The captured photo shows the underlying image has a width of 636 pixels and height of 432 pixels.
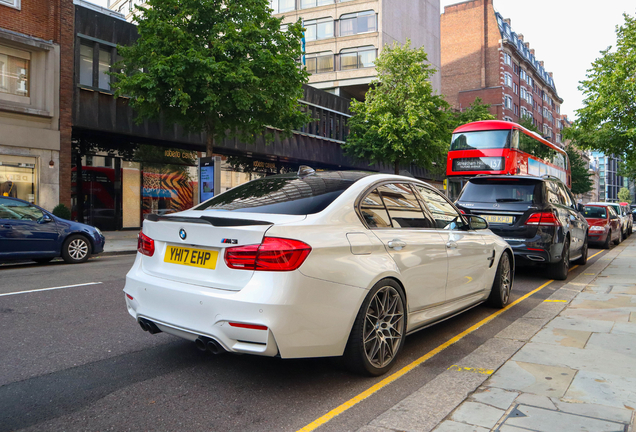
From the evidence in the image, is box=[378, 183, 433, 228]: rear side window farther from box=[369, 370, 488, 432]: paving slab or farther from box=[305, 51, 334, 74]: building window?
box=[305, 51, 334, 74]: building window

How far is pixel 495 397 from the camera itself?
312 centimetres

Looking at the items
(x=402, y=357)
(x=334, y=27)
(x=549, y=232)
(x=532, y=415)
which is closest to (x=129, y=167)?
(x=549, y=232)

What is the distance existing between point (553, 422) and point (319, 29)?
39.2 m

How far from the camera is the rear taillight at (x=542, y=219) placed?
774 centimetres

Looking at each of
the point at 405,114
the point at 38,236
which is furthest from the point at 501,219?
the point at 405,114

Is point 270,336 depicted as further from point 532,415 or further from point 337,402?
point 532,415

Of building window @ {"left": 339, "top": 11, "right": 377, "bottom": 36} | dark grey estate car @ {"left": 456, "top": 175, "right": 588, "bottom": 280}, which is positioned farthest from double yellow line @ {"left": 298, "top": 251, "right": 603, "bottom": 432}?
building window @ {"left": 339, "top": 11, "right": 377, "bottom": 36}

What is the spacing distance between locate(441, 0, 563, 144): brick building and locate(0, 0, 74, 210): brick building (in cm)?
4832

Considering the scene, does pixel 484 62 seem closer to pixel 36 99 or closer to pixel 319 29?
pixel 319 29

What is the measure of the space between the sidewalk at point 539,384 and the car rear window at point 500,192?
288 centimetres

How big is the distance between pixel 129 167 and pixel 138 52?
616 centimetres

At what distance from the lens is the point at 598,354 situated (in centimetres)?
409

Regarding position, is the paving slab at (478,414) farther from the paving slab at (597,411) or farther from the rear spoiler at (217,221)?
the rear spoiler at (217,221)

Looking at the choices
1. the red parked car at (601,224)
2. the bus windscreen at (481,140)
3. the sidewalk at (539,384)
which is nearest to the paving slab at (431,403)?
the sidewalk at (539,384)
